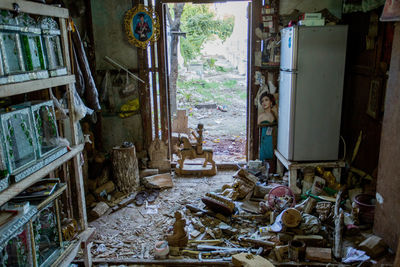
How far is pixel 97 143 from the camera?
636 cm

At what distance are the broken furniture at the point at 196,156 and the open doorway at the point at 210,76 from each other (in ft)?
1.09

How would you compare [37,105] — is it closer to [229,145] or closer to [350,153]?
[350,153]

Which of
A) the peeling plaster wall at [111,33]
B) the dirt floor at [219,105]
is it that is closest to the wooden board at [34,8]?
the peeling plaster wall at [111,33]

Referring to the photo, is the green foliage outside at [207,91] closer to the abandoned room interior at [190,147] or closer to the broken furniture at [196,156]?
the abandoned room interior at [190,147]

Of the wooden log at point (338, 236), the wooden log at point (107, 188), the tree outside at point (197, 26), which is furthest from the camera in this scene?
the tree outside at point (197, 26)

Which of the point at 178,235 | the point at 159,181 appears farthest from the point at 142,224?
the point at 159,181

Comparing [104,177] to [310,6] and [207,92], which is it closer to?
[310,6]

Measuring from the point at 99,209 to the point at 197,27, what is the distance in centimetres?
984

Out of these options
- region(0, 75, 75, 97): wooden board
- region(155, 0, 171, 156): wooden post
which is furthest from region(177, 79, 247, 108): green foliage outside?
region(0, 75, 75, 97): wooden board

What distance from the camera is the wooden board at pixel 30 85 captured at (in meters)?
2.30

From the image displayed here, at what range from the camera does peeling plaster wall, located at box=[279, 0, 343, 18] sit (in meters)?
5.55

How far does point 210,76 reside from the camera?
1622cm

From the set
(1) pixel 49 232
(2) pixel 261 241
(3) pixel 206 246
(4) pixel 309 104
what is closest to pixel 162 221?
(3) pixel 206 246

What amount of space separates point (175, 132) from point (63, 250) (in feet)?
15.9
